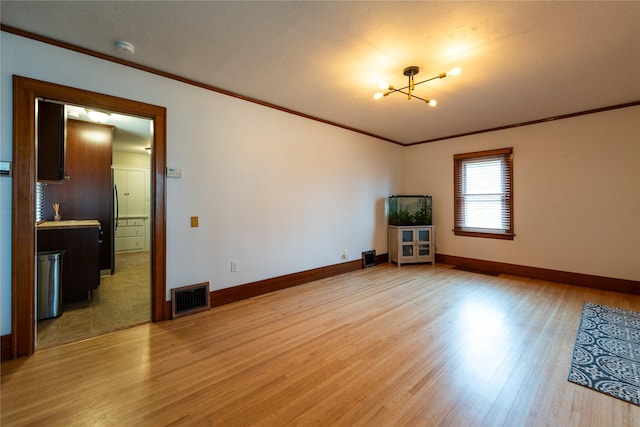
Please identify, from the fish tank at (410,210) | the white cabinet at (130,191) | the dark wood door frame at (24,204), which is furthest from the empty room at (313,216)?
the white cabinet at (130,191)

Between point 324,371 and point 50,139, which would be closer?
point 324,371

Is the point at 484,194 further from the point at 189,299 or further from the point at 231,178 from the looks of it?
the point at 189,299

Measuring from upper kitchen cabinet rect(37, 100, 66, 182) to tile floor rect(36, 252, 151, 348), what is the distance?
1.49 meters

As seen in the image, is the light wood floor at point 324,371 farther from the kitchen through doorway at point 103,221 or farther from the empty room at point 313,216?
the kitchen through doorway at point 103,221

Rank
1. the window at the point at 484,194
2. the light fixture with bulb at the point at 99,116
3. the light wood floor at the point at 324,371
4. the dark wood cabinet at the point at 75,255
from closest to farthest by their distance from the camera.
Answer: the light wood floor at the point at 324,371
the dark wood cabinet at the point at 75,255
the light fixture with bulb at the point at 99,116
the window at the point at 484,194

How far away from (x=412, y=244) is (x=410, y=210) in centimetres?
69

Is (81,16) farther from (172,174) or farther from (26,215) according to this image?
(26,215)

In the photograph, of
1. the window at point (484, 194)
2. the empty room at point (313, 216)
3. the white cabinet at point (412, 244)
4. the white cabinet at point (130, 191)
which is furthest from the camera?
the white cabinet at point (130, 191)

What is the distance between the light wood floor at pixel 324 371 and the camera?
157cm

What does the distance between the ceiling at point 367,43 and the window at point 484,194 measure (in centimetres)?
142

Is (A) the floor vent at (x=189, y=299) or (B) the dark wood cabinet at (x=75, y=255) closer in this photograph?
(A) the floor vent at (x=189, y=299)

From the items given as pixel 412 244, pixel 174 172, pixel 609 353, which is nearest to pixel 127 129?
pixel 174 172

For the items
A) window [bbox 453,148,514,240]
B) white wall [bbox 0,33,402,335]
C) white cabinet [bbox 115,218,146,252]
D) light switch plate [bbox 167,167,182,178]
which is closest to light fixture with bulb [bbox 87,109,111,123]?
white wall [bbox 0,33,402,335]

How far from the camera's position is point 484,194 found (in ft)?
16.6
